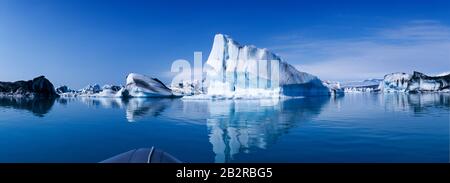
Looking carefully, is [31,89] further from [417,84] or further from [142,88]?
[417,84]

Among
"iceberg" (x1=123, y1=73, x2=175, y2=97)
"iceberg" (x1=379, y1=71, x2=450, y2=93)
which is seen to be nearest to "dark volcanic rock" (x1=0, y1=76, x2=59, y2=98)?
"iceberg" (x1=123, y1=73, x2=175, y2=97)

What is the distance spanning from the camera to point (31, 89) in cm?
7456

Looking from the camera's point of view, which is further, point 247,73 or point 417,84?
point 417,84

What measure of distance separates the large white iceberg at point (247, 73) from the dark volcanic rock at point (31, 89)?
163ft

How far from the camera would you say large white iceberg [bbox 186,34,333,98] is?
40031 millimetres

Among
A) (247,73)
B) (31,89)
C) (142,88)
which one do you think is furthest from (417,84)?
(31,89)

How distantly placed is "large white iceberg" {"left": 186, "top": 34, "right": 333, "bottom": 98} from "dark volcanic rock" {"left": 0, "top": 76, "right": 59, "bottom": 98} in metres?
49.7

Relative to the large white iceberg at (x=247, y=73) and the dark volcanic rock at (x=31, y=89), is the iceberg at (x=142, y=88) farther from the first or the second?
the dark volcanic rock at (x=31, y=89)

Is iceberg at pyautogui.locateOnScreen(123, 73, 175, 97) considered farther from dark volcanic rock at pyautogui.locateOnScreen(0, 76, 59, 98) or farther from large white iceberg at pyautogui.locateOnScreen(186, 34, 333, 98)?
dark volcanic rock at pyautogui.locateOnScreen(0, 76, 59, 98)

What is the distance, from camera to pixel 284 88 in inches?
1631

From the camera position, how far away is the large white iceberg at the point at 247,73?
40.0 meters

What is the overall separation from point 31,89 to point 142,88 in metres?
34.5
